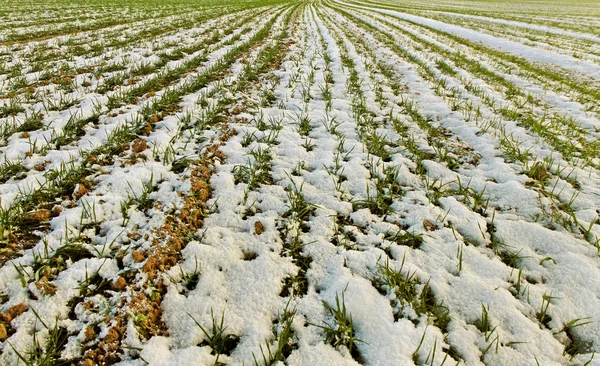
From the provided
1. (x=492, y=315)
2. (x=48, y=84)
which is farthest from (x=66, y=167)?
(x=492, y=315)

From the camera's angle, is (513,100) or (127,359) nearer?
(127,359)

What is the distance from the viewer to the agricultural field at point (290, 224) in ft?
6.26

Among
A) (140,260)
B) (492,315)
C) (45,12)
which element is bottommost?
(492,315)

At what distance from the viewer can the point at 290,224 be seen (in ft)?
9.30

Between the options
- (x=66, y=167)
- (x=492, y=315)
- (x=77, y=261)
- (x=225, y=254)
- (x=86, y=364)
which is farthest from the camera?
(x=66, y=167)

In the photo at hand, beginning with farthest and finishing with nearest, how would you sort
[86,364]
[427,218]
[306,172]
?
[306,172] < [427,218] < [86,364]

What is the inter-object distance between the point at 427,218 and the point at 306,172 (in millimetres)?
1329

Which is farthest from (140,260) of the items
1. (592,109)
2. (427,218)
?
(592,109)

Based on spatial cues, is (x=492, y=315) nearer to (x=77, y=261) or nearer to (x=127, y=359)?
(x=127, y=359)

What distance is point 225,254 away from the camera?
249cm

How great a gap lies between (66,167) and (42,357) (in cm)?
217

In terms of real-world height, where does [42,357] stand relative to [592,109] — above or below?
below

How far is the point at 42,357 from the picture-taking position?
1.72 meters

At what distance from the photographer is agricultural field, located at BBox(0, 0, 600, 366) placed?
1.91m
